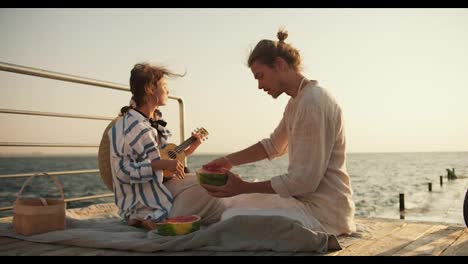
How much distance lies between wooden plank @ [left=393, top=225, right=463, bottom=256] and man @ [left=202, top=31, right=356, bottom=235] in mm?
315

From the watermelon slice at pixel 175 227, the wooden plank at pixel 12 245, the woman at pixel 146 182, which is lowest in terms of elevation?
the wooden plank at pixel 12 245

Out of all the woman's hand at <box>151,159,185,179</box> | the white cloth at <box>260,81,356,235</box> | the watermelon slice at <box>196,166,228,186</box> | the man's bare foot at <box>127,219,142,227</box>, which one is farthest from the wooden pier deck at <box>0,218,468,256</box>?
the woman's hand at <box>151,159,185,179</box>

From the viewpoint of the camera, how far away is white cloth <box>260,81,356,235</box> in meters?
2.03

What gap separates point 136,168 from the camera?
7.87ft

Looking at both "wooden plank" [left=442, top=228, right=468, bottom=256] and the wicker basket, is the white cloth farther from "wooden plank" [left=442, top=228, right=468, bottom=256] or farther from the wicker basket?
the wicker basket

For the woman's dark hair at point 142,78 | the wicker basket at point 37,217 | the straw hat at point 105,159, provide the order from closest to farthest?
the wicker basket at point 37,217, the woman's dark hair at point 142,78, the straw hat at point 105,159

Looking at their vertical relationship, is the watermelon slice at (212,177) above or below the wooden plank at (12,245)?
above

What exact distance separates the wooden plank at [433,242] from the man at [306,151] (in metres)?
0.32

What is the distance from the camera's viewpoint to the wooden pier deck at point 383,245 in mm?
1849

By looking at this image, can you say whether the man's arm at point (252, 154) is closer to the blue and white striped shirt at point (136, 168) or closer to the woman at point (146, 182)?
the woman at point (146, 182)

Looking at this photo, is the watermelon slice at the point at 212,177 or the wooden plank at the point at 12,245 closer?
the wooden plank at the point at 12,245

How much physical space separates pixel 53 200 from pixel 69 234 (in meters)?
0.33

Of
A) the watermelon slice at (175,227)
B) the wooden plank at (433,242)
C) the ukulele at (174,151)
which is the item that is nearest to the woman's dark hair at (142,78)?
the ukulele at (174,151)

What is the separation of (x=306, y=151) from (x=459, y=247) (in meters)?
0.75
